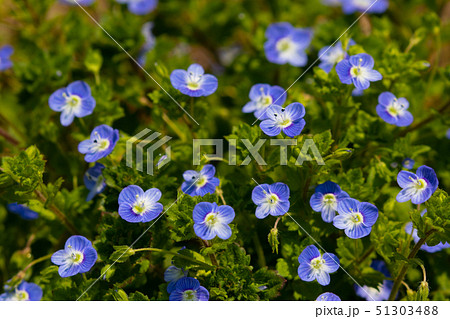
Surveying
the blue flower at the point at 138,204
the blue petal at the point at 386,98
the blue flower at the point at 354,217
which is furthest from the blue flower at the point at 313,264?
the blue petal at the point at 386,98

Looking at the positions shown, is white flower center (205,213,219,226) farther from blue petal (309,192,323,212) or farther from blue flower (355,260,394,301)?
blue flower (355,260,394,301)

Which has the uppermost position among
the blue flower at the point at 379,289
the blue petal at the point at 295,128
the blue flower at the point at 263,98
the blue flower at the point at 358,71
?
the blue flower at the point at 358,71

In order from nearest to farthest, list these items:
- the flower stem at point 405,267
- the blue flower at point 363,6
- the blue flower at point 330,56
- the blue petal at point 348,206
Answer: the flower stem at point 405,267 < the blue petal at point 348,206 < the blue flower at point 330,56 < the blue flower at point 363,6

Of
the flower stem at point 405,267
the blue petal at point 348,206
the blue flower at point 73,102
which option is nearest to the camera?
the flower stem at point 405,267

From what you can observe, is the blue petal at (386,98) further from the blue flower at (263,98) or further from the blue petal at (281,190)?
the blue petal at (281,190)

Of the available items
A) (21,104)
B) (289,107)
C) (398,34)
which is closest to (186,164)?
(289,107)

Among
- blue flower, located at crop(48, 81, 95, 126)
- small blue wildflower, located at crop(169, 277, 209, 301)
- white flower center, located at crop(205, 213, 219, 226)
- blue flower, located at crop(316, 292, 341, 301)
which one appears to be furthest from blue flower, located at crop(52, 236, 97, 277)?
Result: blue flower, located at crop(316, 292, 341, 301)
